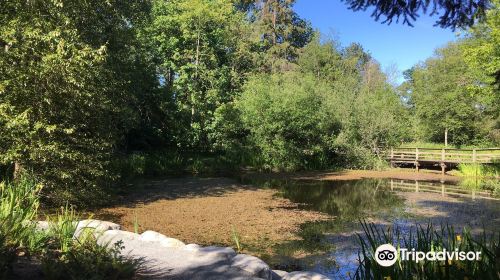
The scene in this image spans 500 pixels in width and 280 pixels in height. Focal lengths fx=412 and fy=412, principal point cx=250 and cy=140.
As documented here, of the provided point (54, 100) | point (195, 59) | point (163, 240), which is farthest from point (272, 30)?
point (163, 240)

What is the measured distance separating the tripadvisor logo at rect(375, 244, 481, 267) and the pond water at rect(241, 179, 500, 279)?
1.54 feet

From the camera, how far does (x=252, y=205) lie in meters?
11.8

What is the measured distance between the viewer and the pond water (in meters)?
6.89

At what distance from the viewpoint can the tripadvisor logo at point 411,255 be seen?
10.4 ft

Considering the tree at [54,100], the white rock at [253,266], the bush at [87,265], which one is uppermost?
the tree at [54,100]

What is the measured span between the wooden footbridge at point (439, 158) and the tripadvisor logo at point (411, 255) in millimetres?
19238

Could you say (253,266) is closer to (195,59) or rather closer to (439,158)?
(439,158)

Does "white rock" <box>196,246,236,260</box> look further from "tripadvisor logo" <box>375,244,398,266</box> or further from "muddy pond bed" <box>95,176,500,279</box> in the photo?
"tripadvisor logo" <box>375,244,398,266</box>

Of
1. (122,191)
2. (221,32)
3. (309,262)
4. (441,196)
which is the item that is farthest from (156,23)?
(309,262)

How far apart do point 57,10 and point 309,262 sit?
7750 mm

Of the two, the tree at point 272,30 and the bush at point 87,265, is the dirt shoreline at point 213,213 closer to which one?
the bush at point 87,265

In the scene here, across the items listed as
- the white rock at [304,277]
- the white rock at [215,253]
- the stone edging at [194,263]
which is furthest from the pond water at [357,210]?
the white rock at [215,253]

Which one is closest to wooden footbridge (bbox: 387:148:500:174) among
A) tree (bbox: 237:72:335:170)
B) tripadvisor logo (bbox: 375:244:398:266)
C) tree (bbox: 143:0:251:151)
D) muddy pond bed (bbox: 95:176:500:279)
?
muddy pond bed (bbox: 95:176:500:279)

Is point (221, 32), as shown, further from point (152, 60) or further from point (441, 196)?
point (441, 196)
